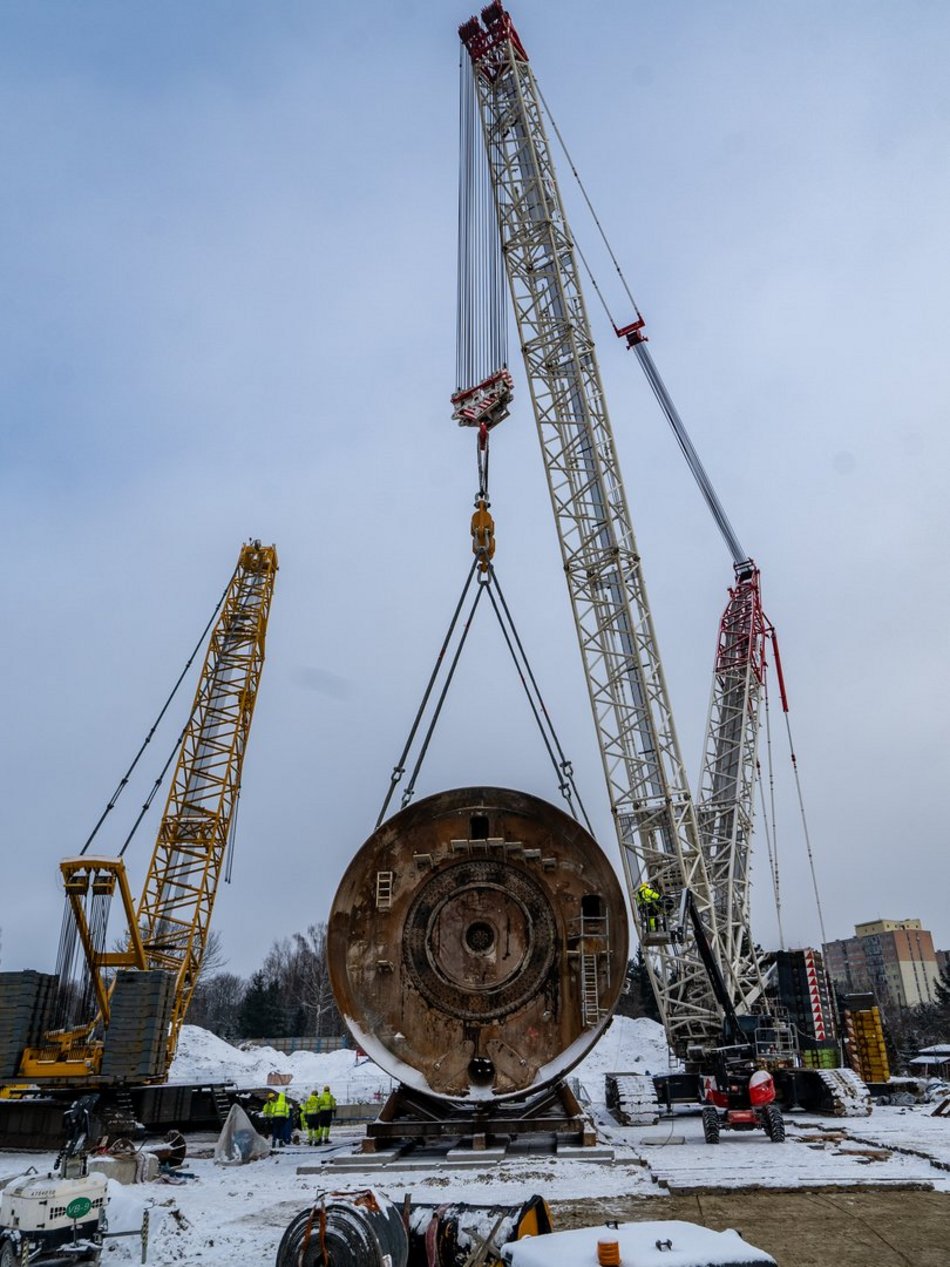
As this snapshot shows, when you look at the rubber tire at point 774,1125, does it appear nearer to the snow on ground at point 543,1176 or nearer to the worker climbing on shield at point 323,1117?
the snow on ground at point 543,1176

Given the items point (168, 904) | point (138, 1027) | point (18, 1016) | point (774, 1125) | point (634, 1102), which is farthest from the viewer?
point (168, 904)

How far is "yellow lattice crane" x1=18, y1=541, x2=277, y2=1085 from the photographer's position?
16.6 m

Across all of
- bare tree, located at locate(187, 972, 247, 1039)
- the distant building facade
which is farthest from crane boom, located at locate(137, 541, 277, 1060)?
the distant building facade

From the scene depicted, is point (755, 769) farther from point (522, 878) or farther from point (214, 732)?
point (522, 878)

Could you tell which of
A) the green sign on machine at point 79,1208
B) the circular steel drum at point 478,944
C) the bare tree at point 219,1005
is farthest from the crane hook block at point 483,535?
the bare tree at point 219,1005

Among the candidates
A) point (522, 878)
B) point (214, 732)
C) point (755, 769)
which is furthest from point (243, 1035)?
point (522, 878)

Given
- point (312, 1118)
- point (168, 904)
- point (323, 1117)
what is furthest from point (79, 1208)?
point (168, 904)

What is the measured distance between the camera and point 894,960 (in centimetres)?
11931

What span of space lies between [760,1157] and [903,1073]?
2678cm

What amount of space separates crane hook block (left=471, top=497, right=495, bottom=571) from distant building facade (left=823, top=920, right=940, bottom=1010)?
118m

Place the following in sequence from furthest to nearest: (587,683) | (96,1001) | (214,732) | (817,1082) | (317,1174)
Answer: (214,732)
(587,683)
(96,1001)
(817,1082)
(317,1174)

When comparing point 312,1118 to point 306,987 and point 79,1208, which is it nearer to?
point 79,1208

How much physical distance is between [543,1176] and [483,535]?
380 inches

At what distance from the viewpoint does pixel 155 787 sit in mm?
26281
